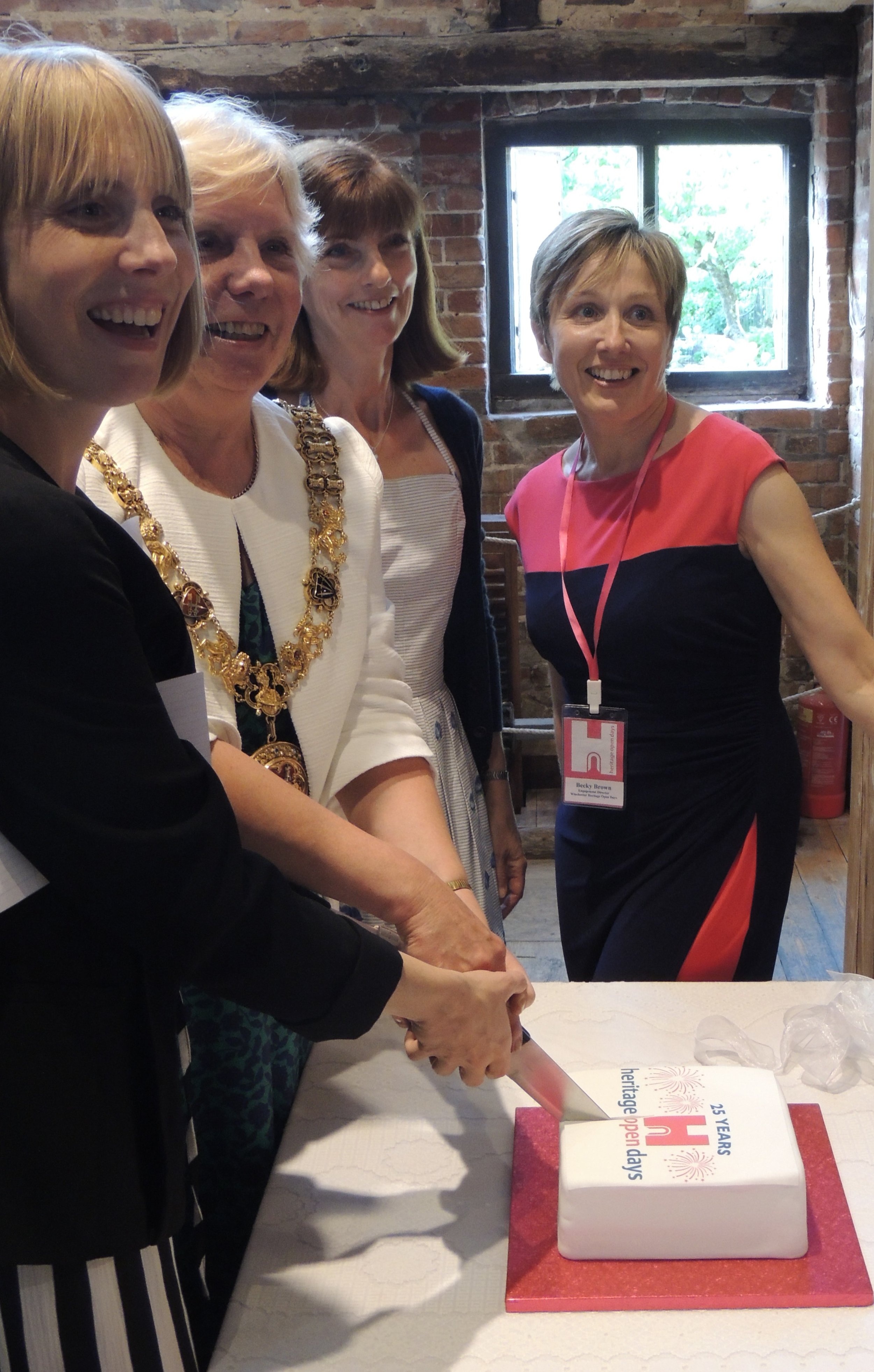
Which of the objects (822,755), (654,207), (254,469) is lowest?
(822,755)

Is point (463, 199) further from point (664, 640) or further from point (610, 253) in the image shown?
point (664, 640)

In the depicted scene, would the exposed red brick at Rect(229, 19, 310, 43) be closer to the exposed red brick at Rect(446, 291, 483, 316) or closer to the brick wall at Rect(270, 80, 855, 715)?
the brick wall at Rect(270, 80, 855, 715)

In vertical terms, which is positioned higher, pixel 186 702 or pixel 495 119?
pixel 495 119

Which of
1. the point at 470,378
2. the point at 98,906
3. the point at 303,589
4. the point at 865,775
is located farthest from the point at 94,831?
the point at 470,378

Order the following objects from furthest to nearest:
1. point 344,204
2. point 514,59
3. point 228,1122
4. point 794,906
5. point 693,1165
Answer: point 514,59 < point 794,906 < point 344,204 < point 228,1122 < point 693,1165

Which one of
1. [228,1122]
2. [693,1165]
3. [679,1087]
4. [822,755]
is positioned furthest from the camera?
[822,755]

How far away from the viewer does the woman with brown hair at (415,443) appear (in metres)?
2.04

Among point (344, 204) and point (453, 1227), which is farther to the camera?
point (344, 204)

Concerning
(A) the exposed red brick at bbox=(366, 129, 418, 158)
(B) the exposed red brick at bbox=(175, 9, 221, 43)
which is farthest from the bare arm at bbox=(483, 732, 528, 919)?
(B) the exposed red brick at bbox=(175, 9, 221, 43)

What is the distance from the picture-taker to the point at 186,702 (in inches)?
38.6

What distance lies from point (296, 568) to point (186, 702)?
43cm

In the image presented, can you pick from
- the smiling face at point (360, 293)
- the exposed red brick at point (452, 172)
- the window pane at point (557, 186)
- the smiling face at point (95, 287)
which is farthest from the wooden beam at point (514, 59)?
the smiling face at point (95, 287)

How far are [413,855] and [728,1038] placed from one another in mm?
395

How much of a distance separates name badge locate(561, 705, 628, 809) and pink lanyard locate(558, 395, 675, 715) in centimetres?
3
